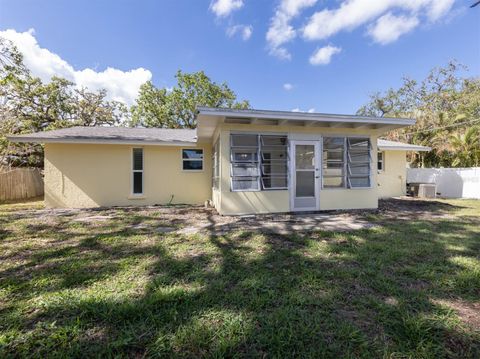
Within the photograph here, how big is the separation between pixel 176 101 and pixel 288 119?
679 inches

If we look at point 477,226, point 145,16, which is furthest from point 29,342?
point 145,16

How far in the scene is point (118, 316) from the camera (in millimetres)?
2041

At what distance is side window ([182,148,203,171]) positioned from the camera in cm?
926

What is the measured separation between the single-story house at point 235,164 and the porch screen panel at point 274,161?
0.03 meters

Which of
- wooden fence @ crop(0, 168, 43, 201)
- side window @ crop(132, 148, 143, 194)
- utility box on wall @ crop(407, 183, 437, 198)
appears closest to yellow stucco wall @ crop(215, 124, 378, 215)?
side window @ crop(132, 148, 143, 194)

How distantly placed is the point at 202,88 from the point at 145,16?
12296 millimetres

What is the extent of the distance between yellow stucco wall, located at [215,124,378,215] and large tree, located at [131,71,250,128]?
51.9ft

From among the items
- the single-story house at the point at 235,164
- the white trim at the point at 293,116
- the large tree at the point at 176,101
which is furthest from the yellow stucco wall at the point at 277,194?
the large tree at the point at 176,101

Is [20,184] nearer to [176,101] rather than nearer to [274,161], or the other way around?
[274,161]

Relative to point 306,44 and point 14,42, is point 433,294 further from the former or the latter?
point 306,44

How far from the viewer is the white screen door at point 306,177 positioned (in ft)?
22.6

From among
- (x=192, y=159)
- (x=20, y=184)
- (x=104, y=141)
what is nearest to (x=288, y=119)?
(x=192, y=159)

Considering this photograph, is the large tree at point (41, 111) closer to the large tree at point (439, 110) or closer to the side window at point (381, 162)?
the side window at point (381, 162)

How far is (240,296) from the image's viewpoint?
2367mm
